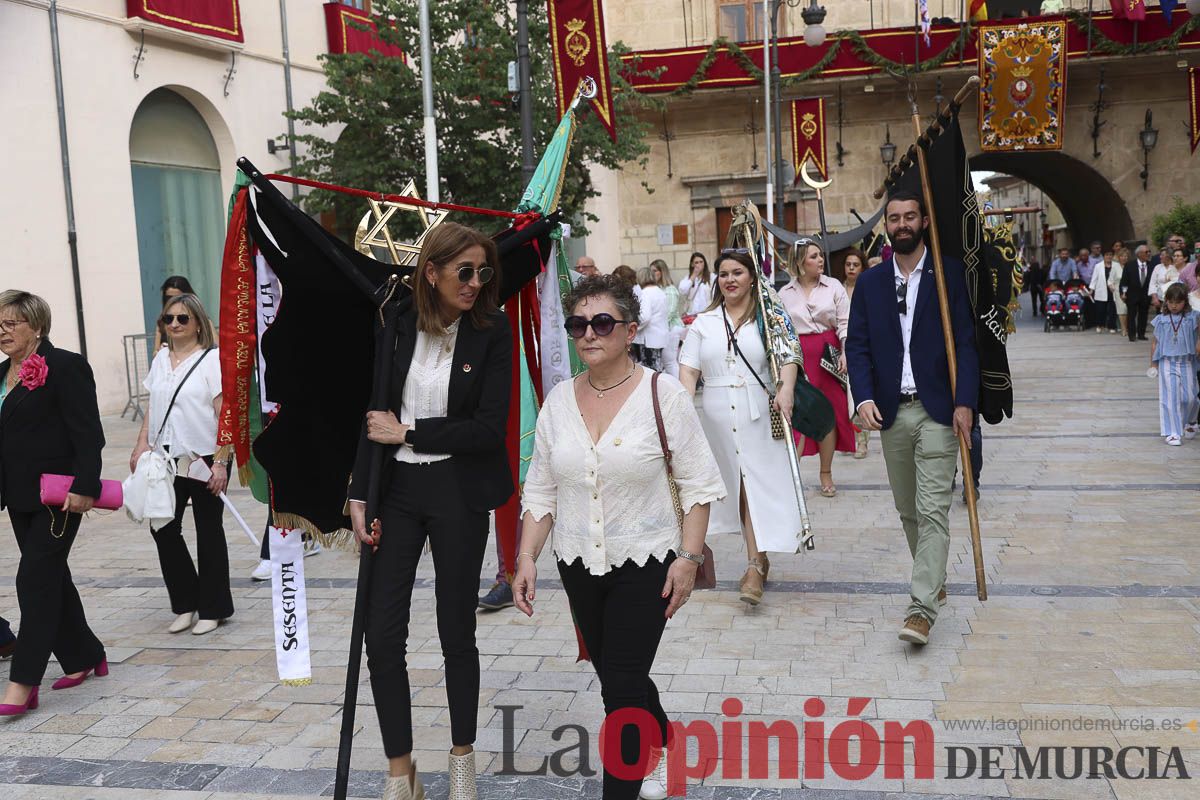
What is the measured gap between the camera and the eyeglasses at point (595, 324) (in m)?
3.36

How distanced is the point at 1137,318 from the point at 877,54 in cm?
813

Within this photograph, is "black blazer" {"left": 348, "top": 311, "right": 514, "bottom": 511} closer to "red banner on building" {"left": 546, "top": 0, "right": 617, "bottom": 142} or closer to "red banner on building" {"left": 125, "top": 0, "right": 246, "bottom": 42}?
"red banner on building" {"left": 546, "top": 0, "right": 617, "bottom": 142}

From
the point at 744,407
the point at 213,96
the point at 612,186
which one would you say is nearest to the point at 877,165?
the point at 612,186

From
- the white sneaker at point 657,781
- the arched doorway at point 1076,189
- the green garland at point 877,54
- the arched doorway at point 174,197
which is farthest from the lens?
the arched doorway at point 1076,189

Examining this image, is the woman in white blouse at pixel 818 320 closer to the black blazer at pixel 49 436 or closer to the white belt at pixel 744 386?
the white belt at pixel 744 386

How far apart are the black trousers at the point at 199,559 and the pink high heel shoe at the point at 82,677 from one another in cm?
71

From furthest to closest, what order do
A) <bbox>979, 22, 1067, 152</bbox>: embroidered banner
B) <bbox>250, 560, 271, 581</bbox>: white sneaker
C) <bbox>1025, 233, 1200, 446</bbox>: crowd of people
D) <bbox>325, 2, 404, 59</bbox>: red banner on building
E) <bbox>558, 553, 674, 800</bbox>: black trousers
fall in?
<bbox>979, 22, 1067, 152</bbox>: embroidered banner
<bbox>325, 2, 404, 59</bbox>: red banner on building
<bbox>1025, 233, 1200, 446</bbox>: crowd of people
<bbox>250, 560, 271, 581</bbox>: white sneaker
<bbox>558, 553, 674, 800</bbox>: black trousers

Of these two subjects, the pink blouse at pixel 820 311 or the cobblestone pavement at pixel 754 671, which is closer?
the cobblestone pavement at pixel 754 671

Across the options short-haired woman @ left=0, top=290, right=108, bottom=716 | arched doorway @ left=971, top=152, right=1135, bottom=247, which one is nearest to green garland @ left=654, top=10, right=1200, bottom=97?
arched doorway @ left=971, top=152, right=1135, bottom=247

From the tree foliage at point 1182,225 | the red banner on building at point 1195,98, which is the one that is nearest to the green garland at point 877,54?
the red banner on building at point 1195,98

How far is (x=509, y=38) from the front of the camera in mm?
15375

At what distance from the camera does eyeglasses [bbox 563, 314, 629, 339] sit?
11.0 feet

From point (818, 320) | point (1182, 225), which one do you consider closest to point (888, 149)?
point (1182, 225)

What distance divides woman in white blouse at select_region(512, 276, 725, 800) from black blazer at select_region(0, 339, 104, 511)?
7.89 feet
